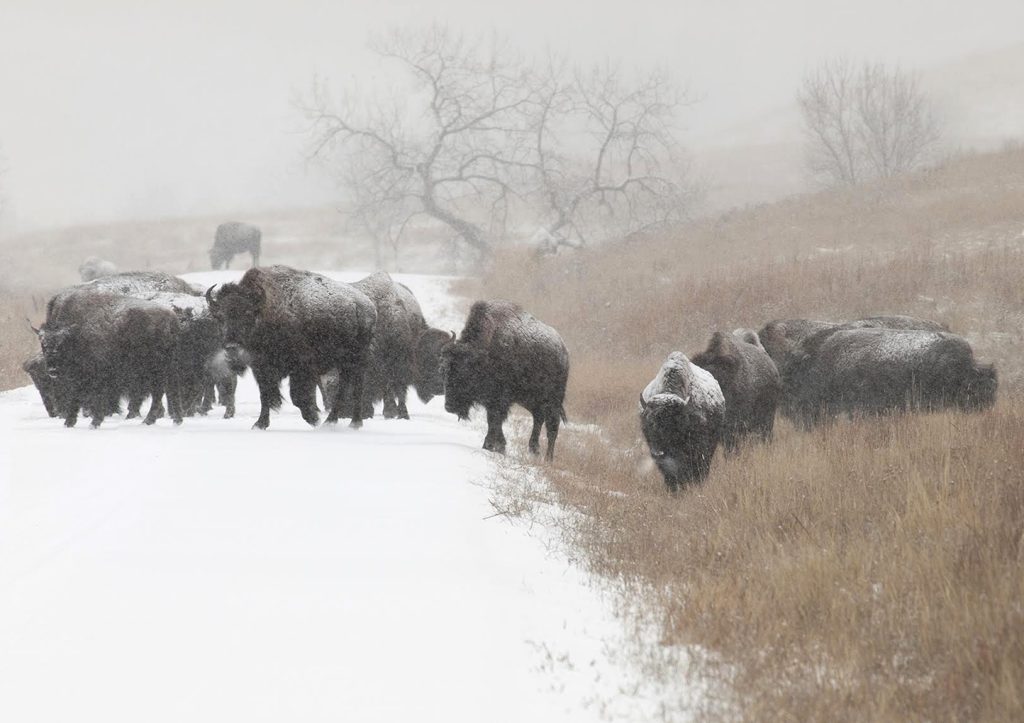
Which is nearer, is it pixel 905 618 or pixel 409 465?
pixel 905 618

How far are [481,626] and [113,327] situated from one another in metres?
7.83

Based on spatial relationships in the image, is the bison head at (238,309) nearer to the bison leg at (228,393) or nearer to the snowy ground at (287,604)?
the snowy ground at (287,604)

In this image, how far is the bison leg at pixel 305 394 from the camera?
9.54 metres

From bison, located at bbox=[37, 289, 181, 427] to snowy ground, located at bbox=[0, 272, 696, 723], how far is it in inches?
153

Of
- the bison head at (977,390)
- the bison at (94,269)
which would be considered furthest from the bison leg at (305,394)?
the bison at (94,269)

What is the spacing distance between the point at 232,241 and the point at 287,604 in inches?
1407

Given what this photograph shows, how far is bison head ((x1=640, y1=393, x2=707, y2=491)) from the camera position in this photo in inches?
303

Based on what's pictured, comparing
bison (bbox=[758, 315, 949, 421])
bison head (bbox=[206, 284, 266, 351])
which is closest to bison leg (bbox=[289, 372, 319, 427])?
bison head (bbox=[206, 284, 266, 351])

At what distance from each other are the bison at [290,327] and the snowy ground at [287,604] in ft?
9.75

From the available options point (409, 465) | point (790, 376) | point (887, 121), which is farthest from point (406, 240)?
point (409, 465)

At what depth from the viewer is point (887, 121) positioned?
4653 centimetres

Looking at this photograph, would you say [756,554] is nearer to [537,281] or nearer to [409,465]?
[409,465]

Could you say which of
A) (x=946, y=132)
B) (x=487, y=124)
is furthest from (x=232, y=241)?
(x=946, y=132)

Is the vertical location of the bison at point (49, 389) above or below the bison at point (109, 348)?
below
